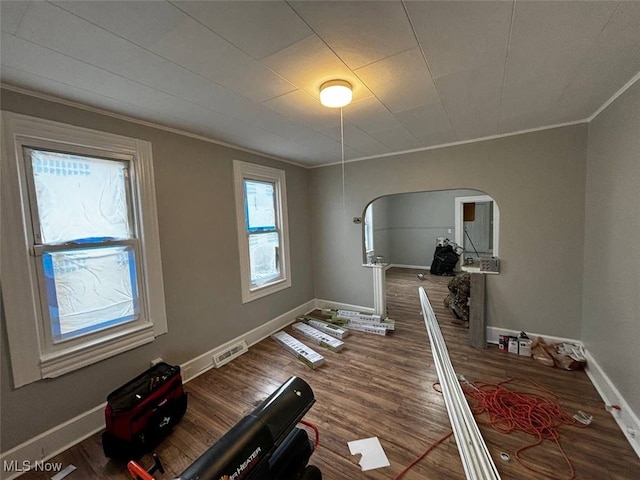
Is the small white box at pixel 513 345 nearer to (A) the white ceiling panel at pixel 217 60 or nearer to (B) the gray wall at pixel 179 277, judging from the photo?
(B) the gray wall at pixel 179 277

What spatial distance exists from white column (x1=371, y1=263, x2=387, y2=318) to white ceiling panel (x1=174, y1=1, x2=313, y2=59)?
310cm

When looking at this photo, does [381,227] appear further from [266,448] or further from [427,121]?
[266,448]

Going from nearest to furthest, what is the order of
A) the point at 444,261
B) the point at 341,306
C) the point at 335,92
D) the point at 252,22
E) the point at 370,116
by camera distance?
the point at 252,22 < the point at 335,92 < the point at 370,116 < the point at 341,306 < the point at 444,261

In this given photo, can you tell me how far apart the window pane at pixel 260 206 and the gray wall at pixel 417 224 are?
167 inches

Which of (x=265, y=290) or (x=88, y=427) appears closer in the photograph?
(x=88, y=427)

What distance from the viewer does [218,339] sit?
2.90 meters

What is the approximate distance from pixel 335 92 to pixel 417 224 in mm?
6773

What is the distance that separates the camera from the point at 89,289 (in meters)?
1.98

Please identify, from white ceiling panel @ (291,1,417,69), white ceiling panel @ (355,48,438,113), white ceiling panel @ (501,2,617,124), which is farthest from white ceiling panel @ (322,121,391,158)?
white ceiling panel @ (501,2,617,124)

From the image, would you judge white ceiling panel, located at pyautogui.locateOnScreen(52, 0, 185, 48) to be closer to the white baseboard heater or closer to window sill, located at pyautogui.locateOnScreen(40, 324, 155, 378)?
window sill, located at pyautogui.locateOnScreen(40, 324, 155, 378)

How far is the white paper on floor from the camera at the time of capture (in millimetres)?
1618

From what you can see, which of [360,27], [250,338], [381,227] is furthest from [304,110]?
[381,227]

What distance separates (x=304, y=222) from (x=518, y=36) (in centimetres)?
339

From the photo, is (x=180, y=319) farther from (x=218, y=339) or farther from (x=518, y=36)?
(x=518, y=36)
